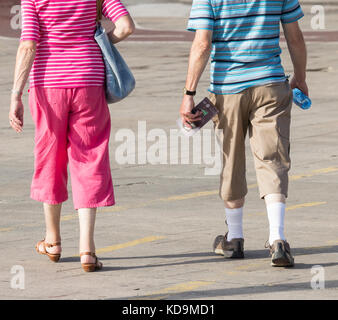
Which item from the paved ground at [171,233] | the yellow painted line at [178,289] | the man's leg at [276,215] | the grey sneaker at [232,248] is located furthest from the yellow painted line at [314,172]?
the yellow painted line at [178,289]

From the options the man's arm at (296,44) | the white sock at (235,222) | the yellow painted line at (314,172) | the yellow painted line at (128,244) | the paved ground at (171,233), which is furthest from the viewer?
the yellow painted line at (314,172)

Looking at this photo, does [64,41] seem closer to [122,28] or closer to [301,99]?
[122,28]

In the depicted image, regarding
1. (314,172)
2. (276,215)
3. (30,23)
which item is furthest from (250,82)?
(314,172)

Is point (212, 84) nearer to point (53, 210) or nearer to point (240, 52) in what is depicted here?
point (240, 52)

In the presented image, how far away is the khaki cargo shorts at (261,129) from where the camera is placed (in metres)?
7.50

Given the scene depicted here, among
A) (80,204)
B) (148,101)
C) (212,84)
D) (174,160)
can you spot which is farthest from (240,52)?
(148,101)

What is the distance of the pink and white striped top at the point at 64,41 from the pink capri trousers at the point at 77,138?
0.25ft

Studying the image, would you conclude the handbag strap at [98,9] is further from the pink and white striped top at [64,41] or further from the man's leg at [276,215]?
the man's leg at [276,215]

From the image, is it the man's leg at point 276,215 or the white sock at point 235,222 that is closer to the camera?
the man's leg at point 276,215

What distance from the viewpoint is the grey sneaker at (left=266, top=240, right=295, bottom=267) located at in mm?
7215

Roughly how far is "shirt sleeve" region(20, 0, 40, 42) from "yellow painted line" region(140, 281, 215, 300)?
1780 mm

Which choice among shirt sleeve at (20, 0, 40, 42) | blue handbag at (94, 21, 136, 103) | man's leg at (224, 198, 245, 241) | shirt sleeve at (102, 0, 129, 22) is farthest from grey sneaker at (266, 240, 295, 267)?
shirt sleeve at (20, 0, 40, 42)

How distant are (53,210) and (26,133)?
7.09 meters

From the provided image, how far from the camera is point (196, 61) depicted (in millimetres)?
7426
